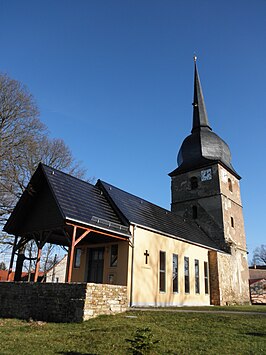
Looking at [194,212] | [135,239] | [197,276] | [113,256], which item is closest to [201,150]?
[194,212]

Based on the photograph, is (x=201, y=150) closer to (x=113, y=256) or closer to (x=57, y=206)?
(x=113, y=256)

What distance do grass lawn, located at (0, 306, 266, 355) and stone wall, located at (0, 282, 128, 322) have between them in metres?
0.58

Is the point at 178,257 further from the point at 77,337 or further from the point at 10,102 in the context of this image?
the point at 10,102

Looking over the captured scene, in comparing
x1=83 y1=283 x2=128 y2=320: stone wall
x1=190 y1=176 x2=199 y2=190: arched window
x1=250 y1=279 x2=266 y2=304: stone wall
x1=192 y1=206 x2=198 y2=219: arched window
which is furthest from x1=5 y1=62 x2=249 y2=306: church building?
x1=250 y1=279 x2=266 y2=304: stone wall

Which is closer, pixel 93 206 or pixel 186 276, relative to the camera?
pixel 93 206

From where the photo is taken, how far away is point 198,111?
31.6 m

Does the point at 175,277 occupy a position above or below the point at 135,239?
below

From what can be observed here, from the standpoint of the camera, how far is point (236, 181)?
2964 centimetres

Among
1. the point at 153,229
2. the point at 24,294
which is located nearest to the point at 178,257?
the point at 153,229

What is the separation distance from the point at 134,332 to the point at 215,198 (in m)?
20.1

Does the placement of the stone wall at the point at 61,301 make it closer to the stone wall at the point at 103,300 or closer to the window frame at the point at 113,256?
the stone wall at the point at 103,300

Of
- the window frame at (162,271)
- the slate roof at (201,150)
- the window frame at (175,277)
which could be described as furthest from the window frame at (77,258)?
the slate roof at (201,150)

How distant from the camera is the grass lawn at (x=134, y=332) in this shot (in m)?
5.88

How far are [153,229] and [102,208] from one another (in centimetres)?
301
